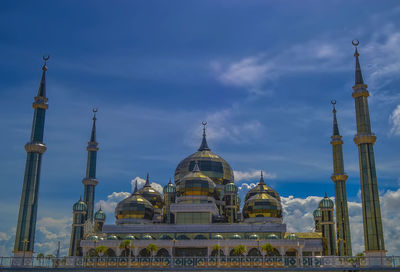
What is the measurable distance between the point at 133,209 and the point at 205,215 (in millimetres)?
9335

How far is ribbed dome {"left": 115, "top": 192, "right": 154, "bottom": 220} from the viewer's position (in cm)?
6006

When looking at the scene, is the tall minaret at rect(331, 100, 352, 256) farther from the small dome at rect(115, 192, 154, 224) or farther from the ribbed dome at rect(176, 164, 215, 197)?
the small dome at rect(115, 192, 154, 224)

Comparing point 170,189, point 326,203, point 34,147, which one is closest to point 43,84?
point 34,147

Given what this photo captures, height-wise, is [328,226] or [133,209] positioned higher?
[133,209]

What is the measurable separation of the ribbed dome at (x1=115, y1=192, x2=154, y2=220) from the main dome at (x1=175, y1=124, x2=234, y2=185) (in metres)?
9.20

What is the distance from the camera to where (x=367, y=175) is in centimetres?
4262

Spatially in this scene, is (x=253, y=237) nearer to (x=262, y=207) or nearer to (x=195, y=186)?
(x=262, y=207)

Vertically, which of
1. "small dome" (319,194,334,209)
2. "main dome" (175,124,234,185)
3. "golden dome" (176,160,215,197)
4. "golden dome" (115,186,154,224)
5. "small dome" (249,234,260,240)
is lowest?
"small dome" (249,234,260,240)

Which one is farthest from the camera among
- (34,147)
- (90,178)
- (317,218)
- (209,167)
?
(90,178)

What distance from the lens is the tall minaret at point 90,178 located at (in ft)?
229

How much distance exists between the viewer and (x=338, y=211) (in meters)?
59.6

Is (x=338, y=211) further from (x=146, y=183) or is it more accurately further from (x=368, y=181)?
(x=146, y=183)

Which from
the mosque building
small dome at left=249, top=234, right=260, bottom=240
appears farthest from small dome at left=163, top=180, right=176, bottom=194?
small dome at left=249, top=234, right=260, bottom=240

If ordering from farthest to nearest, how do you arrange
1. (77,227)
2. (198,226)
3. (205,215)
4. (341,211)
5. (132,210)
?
(77,227) → (132,210) → (341,211) → (205,215) → (198,226)
